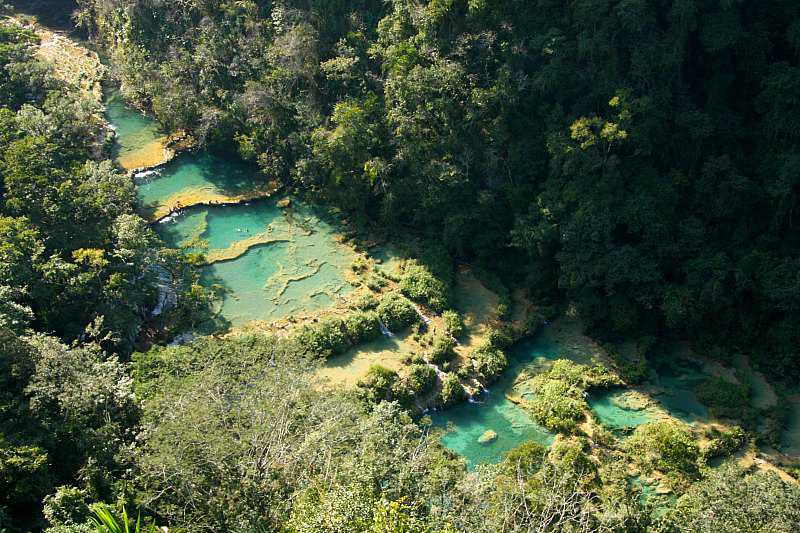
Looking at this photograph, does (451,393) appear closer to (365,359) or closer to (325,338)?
(365,359)

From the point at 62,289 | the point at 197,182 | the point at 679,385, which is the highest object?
the point at 62,289

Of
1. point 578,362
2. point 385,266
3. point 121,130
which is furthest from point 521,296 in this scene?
point 121,130

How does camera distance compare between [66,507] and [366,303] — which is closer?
[66,507]

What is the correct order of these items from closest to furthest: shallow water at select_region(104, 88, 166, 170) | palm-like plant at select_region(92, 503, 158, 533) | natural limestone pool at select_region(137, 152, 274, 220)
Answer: palm-like plant at select_region(92, 503, 158, 533) < natural limestone pool at select_region(137, 152, 274, 220) < shallow water at select_region(104, 88, 166, 170)

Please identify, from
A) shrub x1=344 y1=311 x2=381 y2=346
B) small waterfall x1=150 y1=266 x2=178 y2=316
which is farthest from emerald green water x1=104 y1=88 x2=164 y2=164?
shrub x1=344 y1=311 x2=381 y2=346

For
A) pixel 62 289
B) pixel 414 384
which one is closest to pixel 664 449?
pixel 414 384

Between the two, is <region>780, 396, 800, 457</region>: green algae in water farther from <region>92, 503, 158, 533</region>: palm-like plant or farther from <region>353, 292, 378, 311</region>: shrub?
<region>92, 503, 158, 533</region>: palm-like plant
